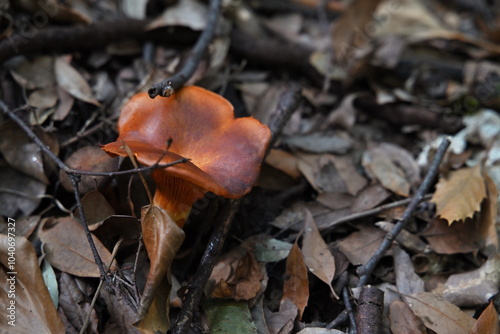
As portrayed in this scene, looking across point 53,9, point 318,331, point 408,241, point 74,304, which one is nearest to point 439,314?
point 408,241

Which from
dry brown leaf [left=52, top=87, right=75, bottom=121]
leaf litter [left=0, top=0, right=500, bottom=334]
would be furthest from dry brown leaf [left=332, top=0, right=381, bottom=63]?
dry brown leaf [left=52, top=87, right=75, bottom=121]

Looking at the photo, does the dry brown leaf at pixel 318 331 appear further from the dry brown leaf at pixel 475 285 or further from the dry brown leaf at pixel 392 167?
the dry brown leaf at pixel 392 167

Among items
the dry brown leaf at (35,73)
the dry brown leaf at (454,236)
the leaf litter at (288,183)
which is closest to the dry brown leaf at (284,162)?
the leaf litter at (288,183)

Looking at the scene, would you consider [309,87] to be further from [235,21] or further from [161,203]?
[161,203]

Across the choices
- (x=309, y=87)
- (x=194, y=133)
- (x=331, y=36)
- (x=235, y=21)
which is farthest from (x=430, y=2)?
(x=194, y=133)

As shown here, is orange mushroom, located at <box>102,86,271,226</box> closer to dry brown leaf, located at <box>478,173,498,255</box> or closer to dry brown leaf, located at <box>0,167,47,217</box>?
dry brown leaf, located at <box>0,167,47,217</box>

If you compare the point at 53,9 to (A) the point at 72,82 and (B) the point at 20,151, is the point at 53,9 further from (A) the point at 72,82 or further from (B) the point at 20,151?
(B) the point at 20,151
